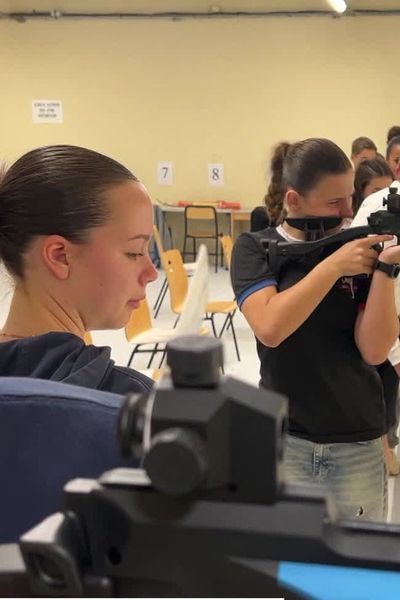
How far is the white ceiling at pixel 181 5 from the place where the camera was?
764cm

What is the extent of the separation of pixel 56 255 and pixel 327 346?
735 millimetres

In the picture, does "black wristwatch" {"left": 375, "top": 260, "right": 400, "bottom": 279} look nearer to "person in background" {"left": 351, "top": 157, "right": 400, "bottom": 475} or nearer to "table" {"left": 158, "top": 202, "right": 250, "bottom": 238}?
"person in background" {"left": 351, "top": 157, "right": 400, "bottom": 475}

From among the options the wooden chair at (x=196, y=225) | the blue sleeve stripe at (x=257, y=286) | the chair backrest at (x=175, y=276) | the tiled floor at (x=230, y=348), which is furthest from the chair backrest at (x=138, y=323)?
the wooden chair at (x=196, y=225)

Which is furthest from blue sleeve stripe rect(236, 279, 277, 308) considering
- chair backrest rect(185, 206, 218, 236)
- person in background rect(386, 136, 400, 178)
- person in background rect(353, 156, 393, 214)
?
chair backrest rect(185, 206, 218, 236)

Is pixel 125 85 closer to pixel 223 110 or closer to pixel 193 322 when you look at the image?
pixel 223 110

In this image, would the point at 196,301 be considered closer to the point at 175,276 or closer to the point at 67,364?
the point at 67,364

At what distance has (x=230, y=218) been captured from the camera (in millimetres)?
8266

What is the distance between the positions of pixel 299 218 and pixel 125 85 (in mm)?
7464

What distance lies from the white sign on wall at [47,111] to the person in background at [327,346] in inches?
305

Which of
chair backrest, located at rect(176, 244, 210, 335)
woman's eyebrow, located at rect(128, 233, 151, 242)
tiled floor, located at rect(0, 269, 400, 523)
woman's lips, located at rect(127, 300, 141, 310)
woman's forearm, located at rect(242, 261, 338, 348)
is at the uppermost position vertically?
woman's eyebrow, located at rect(128, 233, 151, 242)

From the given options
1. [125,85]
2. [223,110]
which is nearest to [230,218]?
[223,110]

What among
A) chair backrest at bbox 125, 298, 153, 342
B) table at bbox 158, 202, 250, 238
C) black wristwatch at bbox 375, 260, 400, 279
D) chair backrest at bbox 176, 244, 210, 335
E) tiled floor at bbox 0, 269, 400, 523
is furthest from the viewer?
table at bbox 158, 202, 250, 238

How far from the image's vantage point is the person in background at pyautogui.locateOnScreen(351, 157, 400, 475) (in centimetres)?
149

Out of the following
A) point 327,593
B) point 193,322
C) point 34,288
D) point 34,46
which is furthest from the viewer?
point 34,46
